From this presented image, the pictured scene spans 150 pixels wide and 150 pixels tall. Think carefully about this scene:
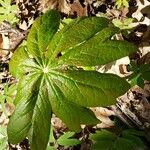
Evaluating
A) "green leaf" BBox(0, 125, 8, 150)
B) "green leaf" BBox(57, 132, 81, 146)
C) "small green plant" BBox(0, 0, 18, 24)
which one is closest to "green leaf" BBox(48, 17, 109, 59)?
"green leaf" BBox(57, 132, 81, 146)

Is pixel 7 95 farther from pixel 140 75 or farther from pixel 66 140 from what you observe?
pixel 140 75

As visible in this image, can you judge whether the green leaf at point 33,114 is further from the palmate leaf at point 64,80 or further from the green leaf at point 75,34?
the green leaf at point 75,34

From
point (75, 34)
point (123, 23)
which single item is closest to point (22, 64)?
point (75, 34)

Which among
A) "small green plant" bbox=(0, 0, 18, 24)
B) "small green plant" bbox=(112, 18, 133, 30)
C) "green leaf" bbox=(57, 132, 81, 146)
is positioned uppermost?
"small green plant" bbox=(0, 0, 18, 24)

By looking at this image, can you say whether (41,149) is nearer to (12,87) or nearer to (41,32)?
(41,32)

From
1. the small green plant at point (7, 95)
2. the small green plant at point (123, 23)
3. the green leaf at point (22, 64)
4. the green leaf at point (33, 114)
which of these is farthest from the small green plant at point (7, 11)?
the green leaf at point (33, 114)

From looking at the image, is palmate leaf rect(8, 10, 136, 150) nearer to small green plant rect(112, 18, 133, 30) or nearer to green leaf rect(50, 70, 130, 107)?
green leaf rect(50, 70, 130, 107)

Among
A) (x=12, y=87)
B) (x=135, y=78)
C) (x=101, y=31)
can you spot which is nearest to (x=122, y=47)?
(x=101, y=31)
